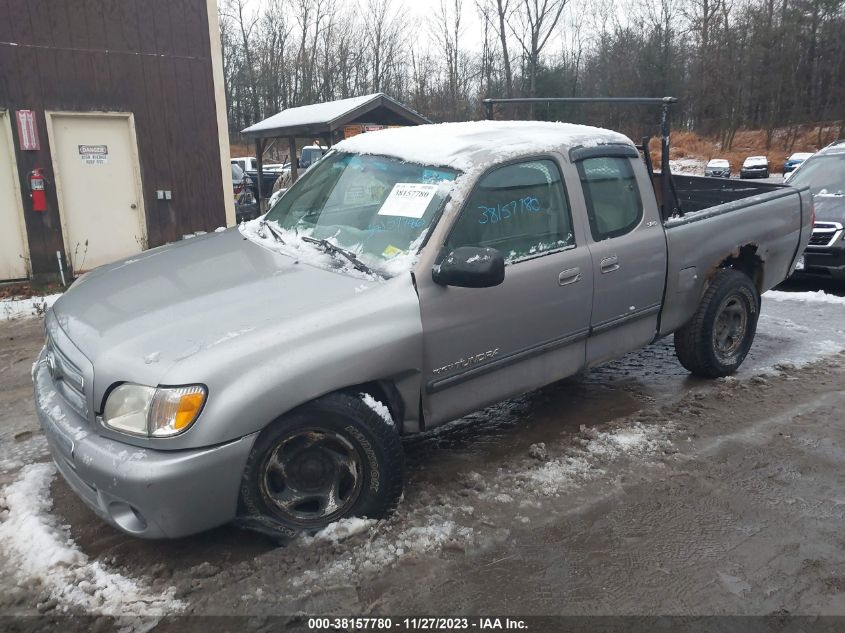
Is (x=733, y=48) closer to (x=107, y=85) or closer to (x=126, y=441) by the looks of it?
(x=107, y=85)

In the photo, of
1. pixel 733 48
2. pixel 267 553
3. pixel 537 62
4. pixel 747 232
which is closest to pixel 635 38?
pixel 733 48

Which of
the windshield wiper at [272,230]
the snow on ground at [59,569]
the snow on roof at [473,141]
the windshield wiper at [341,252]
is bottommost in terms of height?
the snow on ground at [59,569]

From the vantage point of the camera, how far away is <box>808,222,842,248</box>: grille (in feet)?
25.6

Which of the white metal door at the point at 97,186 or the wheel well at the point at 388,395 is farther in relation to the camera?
the white metal door at the point at 97,186

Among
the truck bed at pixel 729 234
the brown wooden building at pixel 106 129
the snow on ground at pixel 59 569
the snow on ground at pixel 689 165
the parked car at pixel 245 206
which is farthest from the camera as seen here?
the snow on ground at pixel 689 165

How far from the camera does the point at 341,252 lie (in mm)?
3516

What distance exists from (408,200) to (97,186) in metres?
7.80

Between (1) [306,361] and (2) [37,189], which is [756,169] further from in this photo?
(1) [306,361]

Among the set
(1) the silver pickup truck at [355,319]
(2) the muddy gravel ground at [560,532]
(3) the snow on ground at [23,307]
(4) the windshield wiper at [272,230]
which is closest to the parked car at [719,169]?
(1) the silver pickup truck at [355,319]

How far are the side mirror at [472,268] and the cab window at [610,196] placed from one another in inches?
44.6

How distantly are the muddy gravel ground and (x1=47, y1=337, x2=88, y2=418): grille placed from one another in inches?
26.4

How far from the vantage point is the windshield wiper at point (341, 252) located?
3.34 meters

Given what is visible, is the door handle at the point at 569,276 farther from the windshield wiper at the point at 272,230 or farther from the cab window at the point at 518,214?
the windshield wiper at the point at 272,230

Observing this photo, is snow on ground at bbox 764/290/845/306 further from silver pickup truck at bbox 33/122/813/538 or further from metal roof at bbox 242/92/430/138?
metal roof at bbox 242/92/430/138
